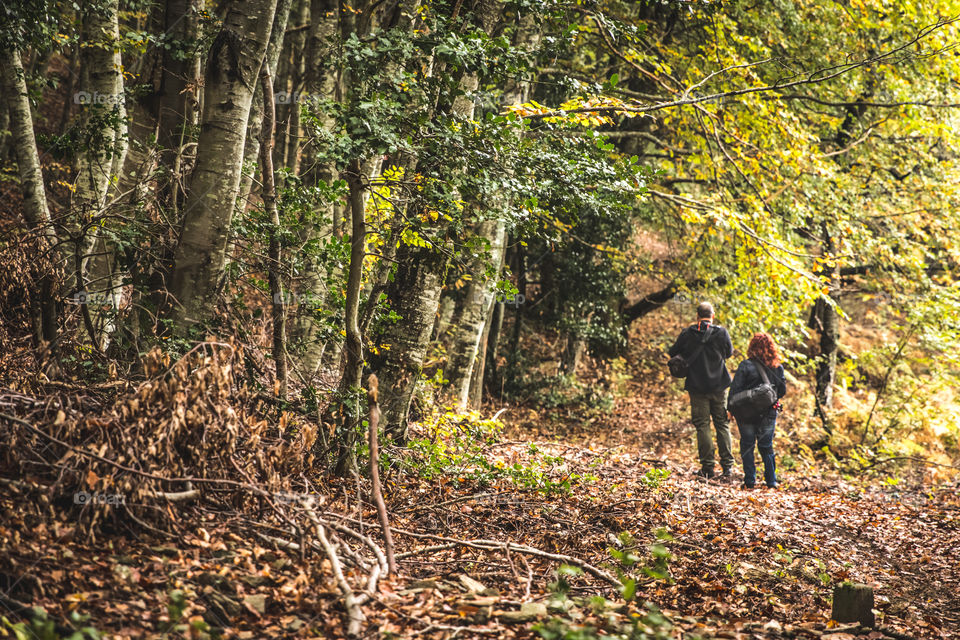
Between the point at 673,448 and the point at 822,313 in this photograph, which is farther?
the point at 822,313

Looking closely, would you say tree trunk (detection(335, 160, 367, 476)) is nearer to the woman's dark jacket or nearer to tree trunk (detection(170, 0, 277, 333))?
tree trunk (detection(170, 0, 277, 333))

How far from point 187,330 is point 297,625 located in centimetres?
256

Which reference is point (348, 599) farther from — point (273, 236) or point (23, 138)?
point (23, 138)

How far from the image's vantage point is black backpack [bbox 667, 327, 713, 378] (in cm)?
894

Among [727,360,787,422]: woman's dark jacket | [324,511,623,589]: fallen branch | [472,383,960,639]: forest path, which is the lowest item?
[472,383,960,639]: forest path

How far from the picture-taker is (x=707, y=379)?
8.98 m

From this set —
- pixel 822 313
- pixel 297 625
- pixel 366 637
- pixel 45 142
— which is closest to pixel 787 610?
pixel 366 637

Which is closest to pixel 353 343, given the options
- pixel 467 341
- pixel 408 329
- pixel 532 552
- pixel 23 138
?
pixel 408 329

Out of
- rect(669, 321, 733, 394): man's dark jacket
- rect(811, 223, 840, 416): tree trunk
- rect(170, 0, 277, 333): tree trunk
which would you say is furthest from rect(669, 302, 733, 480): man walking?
rect(170, 0, 277, 333): tree trunk

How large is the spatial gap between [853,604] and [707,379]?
4971 millimetres

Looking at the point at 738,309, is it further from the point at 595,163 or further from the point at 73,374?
the point at 73,374

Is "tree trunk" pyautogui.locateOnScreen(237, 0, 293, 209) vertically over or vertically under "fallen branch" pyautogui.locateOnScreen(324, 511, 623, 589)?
over

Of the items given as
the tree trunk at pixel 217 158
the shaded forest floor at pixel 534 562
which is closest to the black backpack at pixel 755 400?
the shaded forest floor at pixel 534 562

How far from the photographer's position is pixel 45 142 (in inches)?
258
